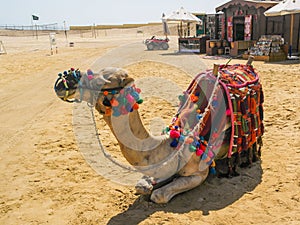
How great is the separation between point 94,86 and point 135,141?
2.05 feet

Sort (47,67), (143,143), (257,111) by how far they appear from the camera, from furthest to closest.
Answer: (47,67) → (257,111) → (143,143)

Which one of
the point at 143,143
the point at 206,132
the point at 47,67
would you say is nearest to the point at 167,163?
the point at 143,143

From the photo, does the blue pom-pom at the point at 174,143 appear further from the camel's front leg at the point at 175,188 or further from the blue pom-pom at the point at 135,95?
the blue pom-pom at the point at 135,95

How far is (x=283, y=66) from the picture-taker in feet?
40.2

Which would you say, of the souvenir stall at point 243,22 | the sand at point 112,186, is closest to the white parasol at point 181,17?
the souvenir stall at point 243,22

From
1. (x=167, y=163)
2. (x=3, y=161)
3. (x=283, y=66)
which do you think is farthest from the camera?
(x=283, y=66)

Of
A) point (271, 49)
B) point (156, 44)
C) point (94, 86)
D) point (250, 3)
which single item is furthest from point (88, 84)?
point (156, 44)

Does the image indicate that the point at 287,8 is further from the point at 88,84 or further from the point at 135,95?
the point at 88,84

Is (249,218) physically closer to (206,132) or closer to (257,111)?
(206,132)

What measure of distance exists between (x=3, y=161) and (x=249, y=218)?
359 centimetres

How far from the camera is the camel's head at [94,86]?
272 cm

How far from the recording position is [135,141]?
2988 mm

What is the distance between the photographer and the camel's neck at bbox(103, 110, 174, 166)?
2.88m

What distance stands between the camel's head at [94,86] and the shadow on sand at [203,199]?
1142mm
